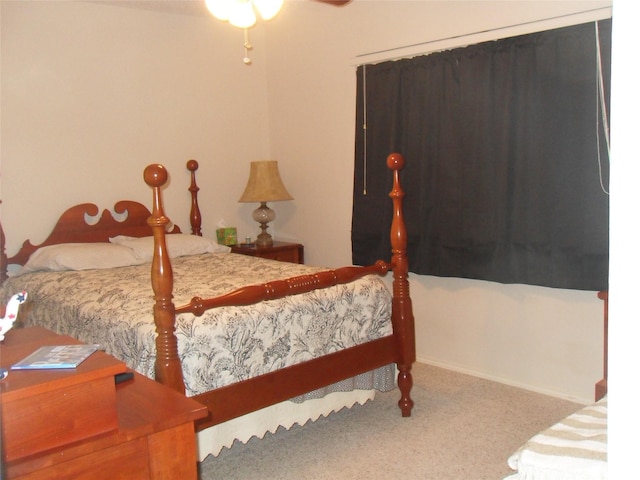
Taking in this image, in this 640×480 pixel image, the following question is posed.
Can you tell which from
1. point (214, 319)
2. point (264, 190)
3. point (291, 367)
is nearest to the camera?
point (214, 319)

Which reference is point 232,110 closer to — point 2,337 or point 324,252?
point 324,252

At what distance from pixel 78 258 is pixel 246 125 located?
70.6 inches

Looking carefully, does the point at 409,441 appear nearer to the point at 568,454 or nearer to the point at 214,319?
the point at 214,319

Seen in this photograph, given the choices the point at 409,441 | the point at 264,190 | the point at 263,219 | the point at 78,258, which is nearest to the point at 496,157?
the point at 409,441

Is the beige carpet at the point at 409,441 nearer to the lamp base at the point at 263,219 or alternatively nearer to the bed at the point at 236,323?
the bed at the point at 236,323

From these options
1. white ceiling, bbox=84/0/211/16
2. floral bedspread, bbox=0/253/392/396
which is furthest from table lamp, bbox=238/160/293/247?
white ceiling, bbox=84/0/211/16

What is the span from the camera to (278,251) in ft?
14.6

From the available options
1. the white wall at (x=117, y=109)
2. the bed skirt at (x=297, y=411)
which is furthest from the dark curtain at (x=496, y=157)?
the white wall at (x=117, y=109)

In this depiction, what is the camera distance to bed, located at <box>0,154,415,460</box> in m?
2.26

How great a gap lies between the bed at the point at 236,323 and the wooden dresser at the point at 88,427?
836 mm

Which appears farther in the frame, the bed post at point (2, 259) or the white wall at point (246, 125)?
the bed post at point (2, 259)

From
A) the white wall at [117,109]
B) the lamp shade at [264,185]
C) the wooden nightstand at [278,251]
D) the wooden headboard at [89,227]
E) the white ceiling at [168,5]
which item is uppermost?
the white ceiling at [168,5]

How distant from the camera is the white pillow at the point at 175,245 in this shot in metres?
3.74

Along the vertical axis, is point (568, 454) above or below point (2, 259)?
below
